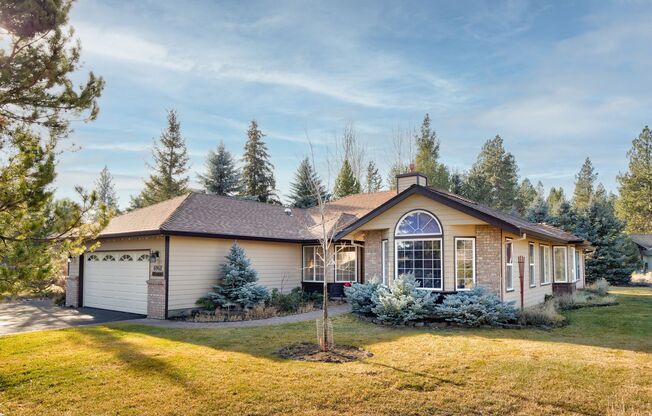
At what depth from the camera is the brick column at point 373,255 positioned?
1439cm

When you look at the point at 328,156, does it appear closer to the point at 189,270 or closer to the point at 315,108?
the point at 315,108

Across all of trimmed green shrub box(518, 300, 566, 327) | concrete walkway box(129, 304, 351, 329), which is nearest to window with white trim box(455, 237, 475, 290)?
trimmed green shrub box(518, 300, 566, 327)

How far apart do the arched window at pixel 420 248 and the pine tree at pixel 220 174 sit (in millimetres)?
22206

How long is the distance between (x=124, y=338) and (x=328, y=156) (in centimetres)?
638

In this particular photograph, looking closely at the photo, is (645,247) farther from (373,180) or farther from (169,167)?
(169,167)

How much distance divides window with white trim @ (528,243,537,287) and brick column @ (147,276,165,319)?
12.2 meters

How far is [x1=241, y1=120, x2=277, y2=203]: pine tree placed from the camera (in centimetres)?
3628

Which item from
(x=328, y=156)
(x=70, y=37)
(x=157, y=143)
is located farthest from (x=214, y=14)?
(x=157, y=143)

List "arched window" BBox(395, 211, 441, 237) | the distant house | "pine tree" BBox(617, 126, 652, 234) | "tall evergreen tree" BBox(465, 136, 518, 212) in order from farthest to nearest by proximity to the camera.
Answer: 1. "tall evergreen tree" BBox(465, 136, 518, 212)
2. the distant house
3. "pine tree" BBox(617, 126, 652, 234)
4. "arched window" BBox(395, 211, 441, 237)

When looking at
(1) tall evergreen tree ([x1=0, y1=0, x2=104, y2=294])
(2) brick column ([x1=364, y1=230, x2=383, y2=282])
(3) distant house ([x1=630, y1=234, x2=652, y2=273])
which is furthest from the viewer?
(3) distant house ([x1=630, y1=234, x2=652, y2=273])

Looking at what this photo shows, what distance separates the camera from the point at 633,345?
8992mm

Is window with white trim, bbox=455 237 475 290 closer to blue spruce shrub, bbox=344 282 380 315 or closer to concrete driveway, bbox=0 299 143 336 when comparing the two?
blue spruce shrub, bbox=344 282 380 315

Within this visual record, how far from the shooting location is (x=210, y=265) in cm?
1537

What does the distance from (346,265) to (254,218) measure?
445 cm
